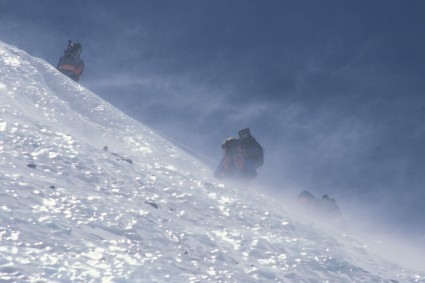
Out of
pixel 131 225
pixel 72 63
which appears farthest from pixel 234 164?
pixel 72 63

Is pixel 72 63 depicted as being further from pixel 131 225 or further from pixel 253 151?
pixel 131 225

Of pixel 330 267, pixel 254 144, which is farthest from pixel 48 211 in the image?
pixel 254 144

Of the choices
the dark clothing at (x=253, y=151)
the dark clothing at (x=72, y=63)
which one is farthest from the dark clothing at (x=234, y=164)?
the dark clothing at (x=72, y=63)

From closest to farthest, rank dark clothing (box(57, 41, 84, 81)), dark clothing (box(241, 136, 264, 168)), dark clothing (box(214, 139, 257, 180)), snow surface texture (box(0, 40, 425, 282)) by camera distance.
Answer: snow surface texture (box(0, 40, 425, 282)), dark clothing (box(214, 139, 257, 180)), dark clothing (box(241, 136, 264, 168)), dark clothing (box(57, 41, 84, 81))

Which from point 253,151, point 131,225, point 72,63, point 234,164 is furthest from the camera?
point 72,63

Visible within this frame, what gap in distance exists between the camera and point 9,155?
11484 millimetres

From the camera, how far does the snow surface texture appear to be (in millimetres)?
7984

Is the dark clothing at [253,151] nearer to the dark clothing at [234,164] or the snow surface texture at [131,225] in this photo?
the dark clothing at [234,164]

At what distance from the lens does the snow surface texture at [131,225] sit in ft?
26.2

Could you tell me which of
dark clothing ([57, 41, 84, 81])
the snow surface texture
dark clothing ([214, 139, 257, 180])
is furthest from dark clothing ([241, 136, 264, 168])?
dark clothing ([57, 41, 84, 81])

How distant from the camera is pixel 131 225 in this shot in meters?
10.0

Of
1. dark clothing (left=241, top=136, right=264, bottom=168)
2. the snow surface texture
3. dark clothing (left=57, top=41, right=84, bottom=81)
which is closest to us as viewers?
the snow surface texture

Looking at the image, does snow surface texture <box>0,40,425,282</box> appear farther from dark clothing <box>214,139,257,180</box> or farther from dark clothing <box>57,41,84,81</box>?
dark clothing <box>57,41,84,81</box>

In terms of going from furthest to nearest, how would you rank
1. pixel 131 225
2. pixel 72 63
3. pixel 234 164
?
1. pixel 72 63
2. pixel 234 164
3. pixel 131 225
